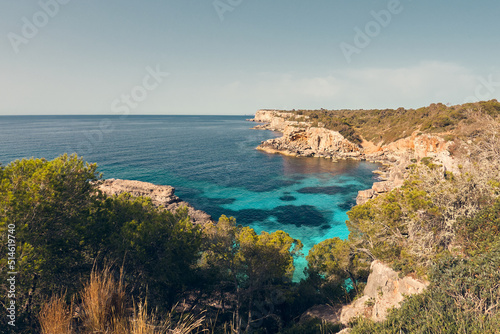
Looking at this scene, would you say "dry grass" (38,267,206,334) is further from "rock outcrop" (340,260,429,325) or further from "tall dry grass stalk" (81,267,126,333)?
"rock outcrop" (340,260,429,325)

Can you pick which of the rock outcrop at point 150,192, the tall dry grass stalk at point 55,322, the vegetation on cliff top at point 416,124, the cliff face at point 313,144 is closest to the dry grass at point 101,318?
the tall dry grass stalk at point 55,322

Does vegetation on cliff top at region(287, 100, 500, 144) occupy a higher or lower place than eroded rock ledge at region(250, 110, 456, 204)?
higher

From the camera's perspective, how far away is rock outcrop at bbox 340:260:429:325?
1071cm

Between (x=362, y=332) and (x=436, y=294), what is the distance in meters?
3.14

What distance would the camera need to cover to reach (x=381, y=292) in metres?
12.0

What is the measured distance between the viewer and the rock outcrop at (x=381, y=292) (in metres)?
10.7

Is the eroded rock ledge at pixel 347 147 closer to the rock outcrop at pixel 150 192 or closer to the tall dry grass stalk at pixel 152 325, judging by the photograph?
the rock outcrop at pixel 150 192

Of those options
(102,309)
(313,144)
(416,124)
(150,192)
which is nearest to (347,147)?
(313,144)

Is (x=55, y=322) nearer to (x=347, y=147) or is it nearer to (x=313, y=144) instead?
(x=347, y=147)

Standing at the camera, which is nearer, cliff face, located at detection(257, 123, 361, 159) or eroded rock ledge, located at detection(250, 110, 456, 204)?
eroded rock ledge, located at detection(250, 110, 456, 204)

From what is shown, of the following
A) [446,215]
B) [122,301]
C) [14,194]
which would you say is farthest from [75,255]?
[446,215]

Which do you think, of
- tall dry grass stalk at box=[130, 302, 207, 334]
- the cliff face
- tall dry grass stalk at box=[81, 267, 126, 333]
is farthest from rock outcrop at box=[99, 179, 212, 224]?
the cliff face

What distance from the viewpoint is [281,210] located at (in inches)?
1487

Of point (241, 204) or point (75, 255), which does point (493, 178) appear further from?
point (241, 204)
